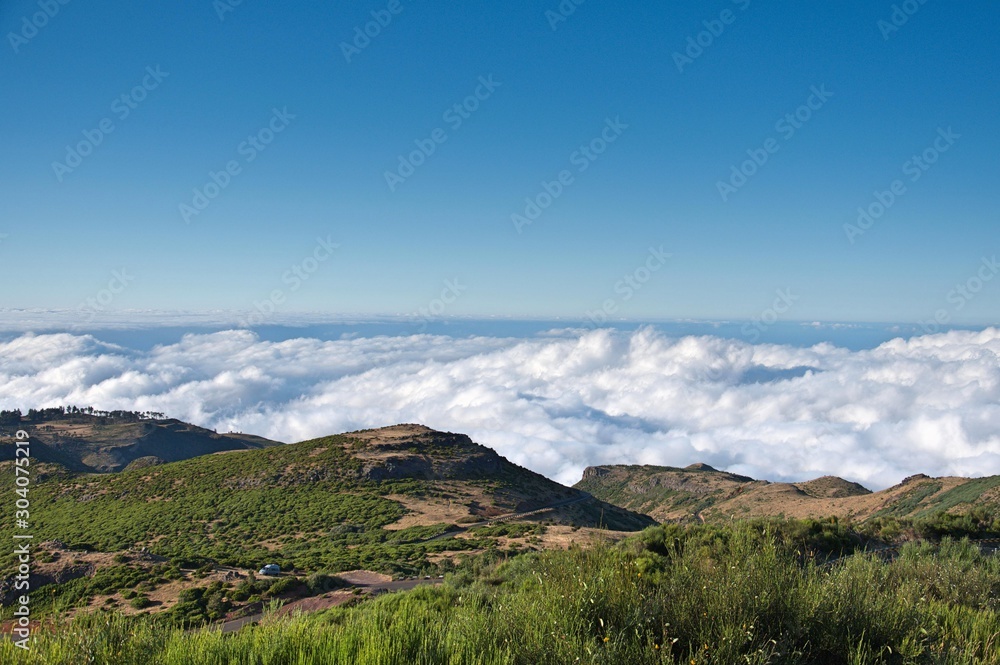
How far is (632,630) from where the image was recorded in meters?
4.91

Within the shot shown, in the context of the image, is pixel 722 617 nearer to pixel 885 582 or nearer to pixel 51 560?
pixel 885 582

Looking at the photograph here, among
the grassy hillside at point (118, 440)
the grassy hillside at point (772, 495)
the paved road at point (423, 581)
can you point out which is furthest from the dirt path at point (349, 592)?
the grassy hillside at point (118, 440)

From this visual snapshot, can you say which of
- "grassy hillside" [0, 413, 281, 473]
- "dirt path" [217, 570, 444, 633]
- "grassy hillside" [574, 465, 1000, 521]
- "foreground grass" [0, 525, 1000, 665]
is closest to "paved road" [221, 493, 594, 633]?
"dirt path" [217, 570, 444, 633]

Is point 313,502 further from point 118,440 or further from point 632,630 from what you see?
point 118,440

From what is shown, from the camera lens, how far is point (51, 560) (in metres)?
24.2

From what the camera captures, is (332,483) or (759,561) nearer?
(759,561)

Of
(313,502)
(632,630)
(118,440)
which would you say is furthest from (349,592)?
(118,440)

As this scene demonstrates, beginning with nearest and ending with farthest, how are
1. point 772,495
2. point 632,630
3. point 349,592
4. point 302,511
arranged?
point 632,630 → point 349,592 → point 302,511 → point 772,495

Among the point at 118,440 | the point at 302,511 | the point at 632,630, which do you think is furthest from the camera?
the point at 118,440

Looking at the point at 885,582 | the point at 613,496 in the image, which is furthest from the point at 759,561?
the point at 613,496

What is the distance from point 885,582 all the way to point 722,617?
3.63 metres

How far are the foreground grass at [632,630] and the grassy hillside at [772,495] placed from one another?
667 inches

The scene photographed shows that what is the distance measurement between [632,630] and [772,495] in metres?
81.2

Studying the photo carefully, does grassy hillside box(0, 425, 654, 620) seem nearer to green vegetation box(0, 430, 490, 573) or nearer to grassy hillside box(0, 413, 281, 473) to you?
green vegetation box(0, 430, 490, 573)
